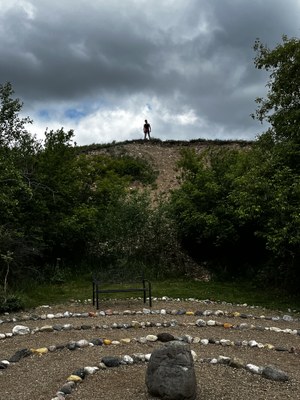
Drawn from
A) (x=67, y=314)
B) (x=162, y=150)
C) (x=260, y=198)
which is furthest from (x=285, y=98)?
(x=162, y=150)

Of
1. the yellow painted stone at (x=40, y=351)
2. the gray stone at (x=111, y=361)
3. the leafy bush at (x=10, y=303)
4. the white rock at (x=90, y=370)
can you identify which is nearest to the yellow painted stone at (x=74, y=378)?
the white rock at (x=90, y=370)

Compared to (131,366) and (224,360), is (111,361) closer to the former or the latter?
(131,366)

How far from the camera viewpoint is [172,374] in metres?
6.48

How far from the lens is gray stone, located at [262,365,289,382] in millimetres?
7410

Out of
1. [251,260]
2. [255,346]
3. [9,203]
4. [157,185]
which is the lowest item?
[255,346]

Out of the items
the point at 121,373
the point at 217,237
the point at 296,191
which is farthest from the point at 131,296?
the point at 121,373

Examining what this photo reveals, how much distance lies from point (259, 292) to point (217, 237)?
9.77 ft

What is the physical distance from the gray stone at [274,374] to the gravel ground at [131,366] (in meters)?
0.10

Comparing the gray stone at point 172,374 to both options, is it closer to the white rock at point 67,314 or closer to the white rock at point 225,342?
the white rock at point 225,342

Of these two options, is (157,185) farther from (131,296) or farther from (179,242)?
(131,296)

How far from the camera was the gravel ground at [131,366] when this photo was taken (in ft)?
22.6

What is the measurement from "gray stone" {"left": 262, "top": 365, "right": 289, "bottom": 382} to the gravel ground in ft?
0.31

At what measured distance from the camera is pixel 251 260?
19.5 m

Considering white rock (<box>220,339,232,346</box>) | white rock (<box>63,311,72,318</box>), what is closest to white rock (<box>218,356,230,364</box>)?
white rock (<box>220,339,232,346</box>)
